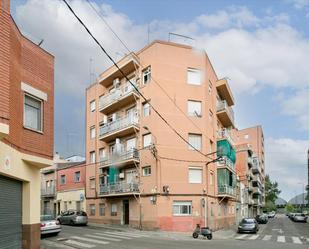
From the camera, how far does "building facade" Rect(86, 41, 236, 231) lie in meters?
33.0

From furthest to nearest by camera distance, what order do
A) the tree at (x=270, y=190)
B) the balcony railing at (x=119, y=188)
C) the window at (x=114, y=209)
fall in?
the tree at (x=270, y=190)
the window at (x=114, y=209)
the balcony railing at (x=119, y=188)

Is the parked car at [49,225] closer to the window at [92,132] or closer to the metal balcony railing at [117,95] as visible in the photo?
the metal balcony railing at [117,95]

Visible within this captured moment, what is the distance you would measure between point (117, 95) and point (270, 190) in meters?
111

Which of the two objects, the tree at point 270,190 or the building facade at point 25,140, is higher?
the building facade at point 25,140

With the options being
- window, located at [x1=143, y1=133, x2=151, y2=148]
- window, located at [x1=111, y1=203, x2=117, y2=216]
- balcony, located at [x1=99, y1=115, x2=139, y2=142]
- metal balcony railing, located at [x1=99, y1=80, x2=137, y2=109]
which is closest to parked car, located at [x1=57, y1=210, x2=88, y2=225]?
window, located at [x1=111, y1=203, x2=117, y2=216]

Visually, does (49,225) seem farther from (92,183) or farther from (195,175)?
(92,183)

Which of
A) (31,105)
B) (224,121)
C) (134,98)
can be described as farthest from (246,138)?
(31,105)

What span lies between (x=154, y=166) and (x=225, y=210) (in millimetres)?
12770

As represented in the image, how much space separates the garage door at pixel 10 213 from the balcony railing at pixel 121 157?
21.0 metres

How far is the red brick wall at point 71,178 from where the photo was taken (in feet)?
153

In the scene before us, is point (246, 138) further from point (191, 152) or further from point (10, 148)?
point (10, 148)

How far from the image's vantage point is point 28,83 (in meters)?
14.4

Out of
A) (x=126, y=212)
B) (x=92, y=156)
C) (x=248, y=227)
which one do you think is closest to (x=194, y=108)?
(x=248, y=227)

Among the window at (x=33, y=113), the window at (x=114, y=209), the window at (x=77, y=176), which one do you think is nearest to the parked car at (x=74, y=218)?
the window at (x=114, y=209)
